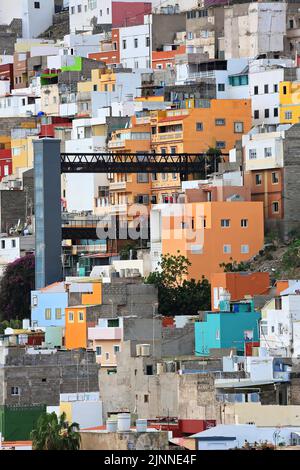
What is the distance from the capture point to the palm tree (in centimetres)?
5072

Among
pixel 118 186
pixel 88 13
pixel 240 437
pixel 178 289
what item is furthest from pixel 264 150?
pixel 88 13

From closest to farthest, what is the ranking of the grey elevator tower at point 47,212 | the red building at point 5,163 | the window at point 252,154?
1. the grey elevator tower at point 47,212
2. the window at point 252,154
3. the red building at point 5,163

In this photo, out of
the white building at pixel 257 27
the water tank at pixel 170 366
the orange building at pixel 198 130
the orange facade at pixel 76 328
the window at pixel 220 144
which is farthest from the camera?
the white building at pixel 257 27

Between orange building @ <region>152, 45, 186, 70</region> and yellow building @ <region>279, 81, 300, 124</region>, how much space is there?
54.1ft

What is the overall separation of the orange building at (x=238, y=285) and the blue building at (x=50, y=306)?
5687mm

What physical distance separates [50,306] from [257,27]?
2894cm

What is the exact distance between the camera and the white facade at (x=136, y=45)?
115m

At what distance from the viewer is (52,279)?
85188mm

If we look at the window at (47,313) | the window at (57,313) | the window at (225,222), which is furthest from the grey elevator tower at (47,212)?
the window at (225,222)

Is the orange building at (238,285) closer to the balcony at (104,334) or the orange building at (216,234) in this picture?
the orange building at (216,234)

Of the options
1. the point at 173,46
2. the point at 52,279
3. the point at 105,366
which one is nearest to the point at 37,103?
the point at 173,46

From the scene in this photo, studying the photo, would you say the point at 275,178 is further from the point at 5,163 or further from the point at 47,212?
the point at 5,163

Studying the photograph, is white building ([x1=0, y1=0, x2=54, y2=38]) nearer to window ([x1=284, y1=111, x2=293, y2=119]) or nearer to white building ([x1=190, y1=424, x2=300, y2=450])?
window ([x1=284, y1=111, x2=293, y2=119])

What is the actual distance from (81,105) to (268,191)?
22388 millimetres
